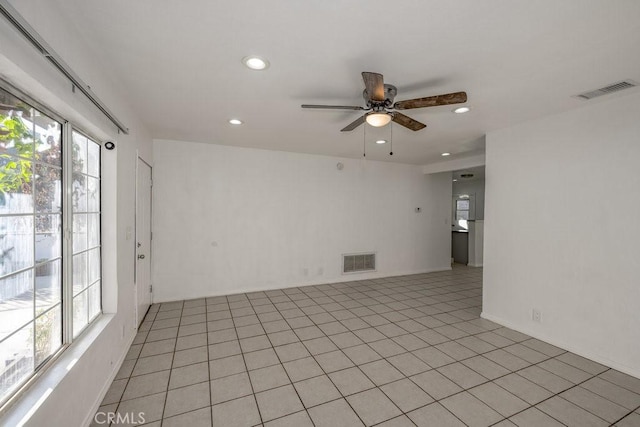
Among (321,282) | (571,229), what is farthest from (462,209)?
(571,229)

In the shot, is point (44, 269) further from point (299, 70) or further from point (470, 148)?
point (470, 148)

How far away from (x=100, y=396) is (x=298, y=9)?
2895 mm

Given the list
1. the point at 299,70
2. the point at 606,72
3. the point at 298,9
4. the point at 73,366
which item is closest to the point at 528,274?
the point at 606,72

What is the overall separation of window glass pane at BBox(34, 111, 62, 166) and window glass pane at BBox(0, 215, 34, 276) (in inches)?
15.3

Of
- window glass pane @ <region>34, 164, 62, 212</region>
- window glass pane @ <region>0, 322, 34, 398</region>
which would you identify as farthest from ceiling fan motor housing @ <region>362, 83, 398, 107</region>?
window glass pane @ <region>0, 322, 34, 398</region>

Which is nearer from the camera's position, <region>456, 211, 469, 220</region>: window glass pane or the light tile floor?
the light tile floor

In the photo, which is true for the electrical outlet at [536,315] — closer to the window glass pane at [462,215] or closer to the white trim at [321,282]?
the white trim at [321,282]

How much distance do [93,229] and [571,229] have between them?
4.49 meters

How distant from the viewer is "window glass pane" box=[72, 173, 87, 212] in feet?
6.27

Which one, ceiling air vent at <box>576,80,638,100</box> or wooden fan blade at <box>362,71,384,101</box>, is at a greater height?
ceiling air vent at <box>576,80,638,100</box>

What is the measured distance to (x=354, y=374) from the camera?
2367 millimetres

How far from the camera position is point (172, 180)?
164 inches

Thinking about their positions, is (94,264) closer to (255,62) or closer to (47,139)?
(47,139)

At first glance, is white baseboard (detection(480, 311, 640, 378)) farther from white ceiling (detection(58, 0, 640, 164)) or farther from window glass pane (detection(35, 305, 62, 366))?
window glass pane (detection(35, 305, 62, 366))
